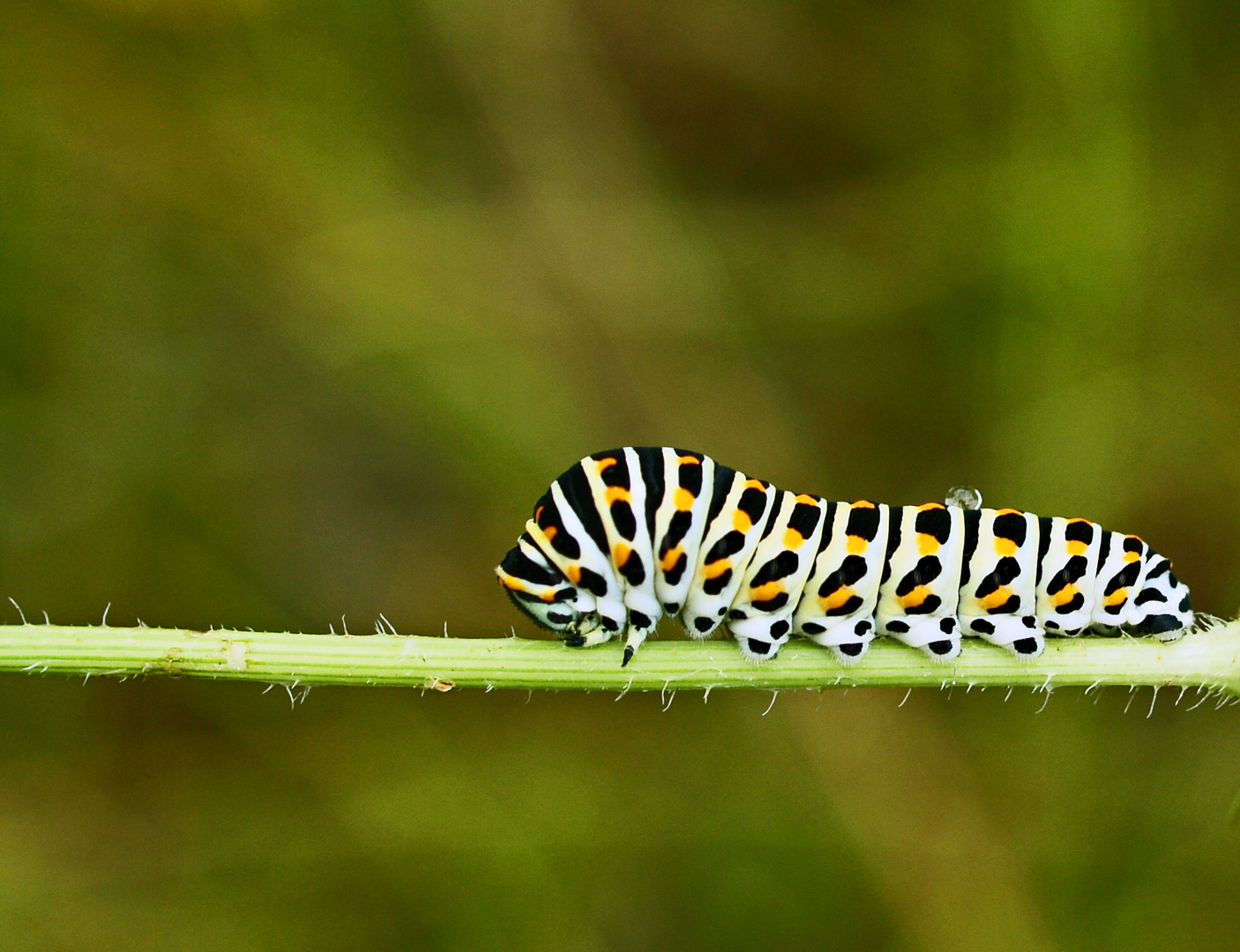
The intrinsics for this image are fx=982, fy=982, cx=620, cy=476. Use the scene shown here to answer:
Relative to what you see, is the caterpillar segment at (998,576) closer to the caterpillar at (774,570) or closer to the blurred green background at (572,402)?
the caterpillar at (774,570)

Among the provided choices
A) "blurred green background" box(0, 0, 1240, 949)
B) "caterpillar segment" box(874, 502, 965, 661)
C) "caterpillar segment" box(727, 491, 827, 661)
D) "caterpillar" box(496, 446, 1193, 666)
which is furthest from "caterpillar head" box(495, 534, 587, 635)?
"blurred green background" box(0, 0, 1240, 949)

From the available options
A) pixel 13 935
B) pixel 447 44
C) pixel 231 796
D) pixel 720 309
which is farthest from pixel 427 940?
pixel 447 44

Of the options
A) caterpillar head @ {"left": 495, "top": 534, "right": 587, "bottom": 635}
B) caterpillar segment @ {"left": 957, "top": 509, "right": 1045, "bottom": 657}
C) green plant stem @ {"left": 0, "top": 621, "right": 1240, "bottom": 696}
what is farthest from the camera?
caterpillar segment @ {"left": 957, "top": 509, "right": 1045, "bottom": 657}

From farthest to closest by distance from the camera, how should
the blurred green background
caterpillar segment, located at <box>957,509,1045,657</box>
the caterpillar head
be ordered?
1. the blurred green background
2. caterpillar segment, located at <box>957,509,1045,657</box>
3. the caterpillar head

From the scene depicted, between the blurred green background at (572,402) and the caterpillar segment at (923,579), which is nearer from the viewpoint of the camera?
the caterpillar segment at (923,579)

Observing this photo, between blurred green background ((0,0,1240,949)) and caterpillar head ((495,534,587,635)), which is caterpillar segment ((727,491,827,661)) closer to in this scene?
caterpillar head ((495,534,587,635))

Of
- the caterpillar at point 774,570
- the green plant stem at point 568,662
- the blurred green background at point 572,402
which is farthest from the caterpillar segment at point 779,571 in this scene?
the blurred green background at point 572,402

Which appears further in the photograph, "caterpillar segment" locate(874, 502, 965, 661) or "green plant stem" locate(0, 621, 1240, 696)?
"caterpillar segment" locate(874, 502, 965, 661)
